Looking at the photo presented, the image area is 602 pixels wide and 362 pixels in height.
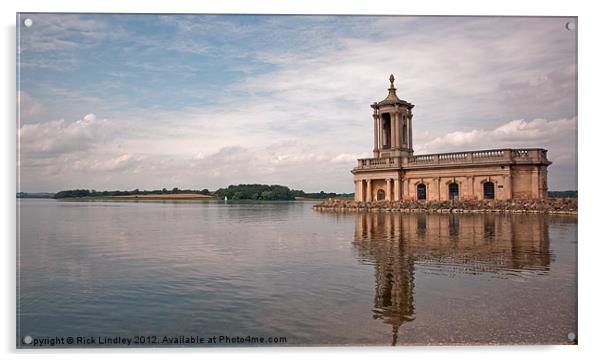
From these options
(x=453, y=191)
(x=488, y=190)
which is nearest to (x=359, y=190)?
(x=453, y=191)

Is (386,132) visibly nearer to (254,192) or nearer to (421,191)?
(421,191)

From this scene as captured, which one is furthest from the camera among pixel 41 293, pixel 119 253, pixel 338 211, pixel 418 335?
pixel 338 211

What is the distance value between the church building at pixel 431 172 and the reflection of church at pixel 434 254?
795 cm

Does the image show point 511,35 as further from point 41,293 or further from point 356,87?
point 41,293

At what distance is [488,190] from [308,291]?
20820mm

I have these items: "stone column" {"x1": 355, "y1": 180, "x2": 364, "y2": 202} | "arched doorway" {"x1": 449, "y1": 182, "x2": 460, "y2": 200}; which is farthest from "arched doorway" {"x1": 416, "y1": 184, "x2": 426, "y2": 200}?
"stone column" {"x1": 355, "y1": 180, "x2": 364, "y2": 202}

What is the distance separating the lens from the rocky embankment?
67.6ft

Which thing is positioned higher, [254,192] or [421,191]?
[254,192]

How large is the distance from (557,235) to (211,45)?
9.37 m

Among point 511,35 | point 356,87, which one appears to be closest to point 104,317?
point 356,87

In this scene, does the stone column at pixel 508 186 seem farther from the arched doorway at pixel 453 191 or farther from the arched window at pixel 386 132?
the arched window at pixel 386 132

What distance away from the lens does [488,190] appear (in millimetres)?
25359

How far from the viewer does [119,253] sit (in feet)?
34.7

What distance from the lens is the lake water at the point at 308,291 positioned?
5.88m
